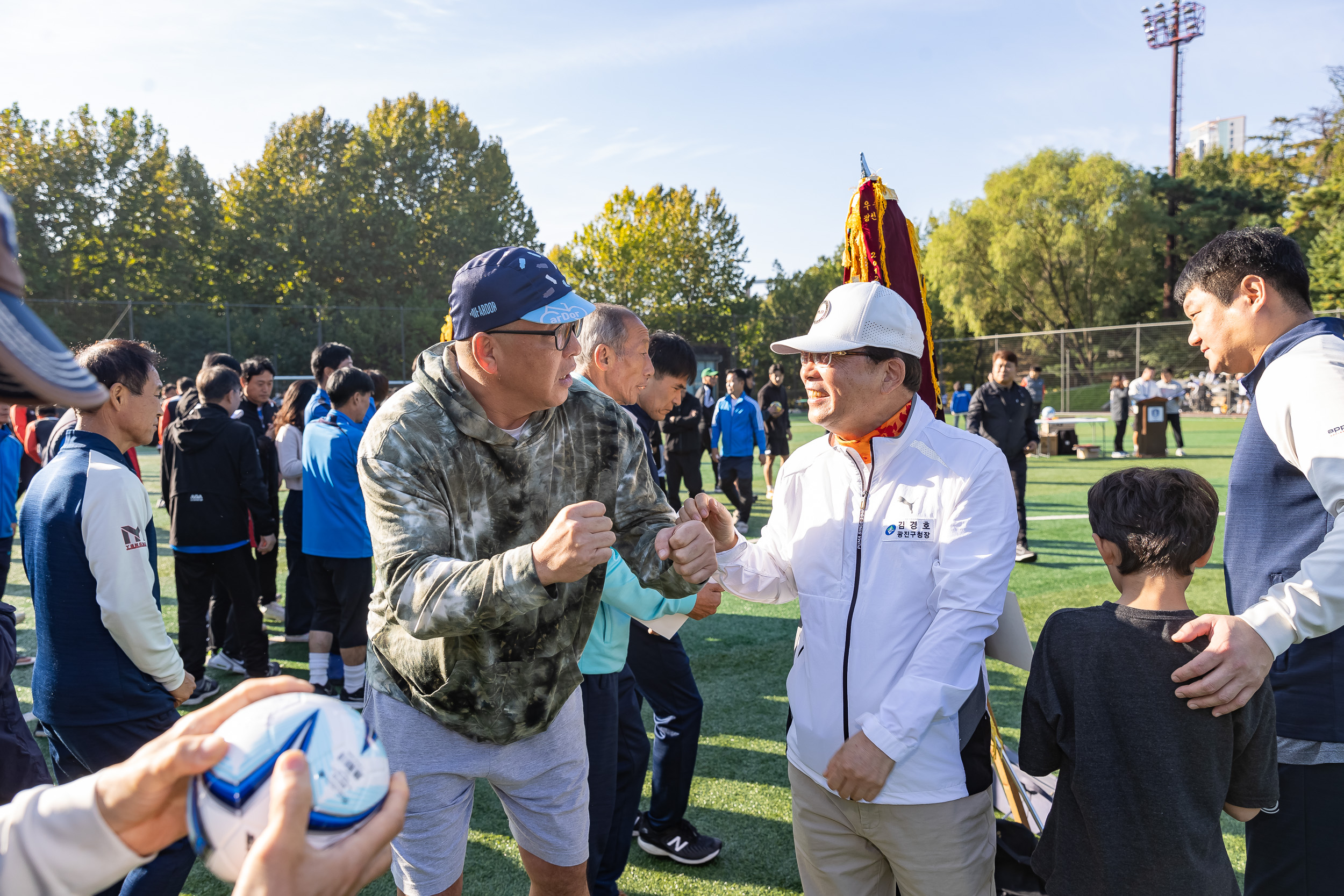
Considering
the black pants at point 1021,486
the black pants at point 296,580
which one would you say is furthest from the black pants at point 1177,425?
the black pants at point 296,580

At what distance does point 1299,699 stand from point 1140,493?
2.65ft

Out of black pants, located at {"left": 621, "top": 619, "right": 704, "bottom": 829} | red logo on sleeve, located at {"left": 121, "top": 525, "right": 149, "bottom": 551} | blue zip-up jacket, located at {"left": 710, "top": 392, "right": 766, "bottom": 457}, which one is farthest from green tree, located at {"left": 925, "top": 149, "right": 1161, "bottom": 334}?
red logo on sleeve, located at {"left": 121, "top": 525, "right": 149, "bottom": 551}

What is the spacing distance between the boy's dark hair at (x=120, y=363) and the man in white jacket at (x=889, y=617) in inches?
95.8

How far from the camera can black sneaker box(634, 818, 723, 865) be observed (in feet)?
11.8

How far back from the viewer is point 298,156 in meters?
47.8

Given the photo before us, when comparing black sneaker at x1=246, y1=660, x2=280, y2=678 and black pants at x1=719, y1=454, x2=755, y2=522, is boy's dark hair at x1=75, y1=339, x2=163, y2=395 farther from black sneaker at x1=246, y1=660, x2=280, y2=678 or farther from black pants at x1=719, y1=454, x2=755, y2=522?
black pants at x1=719, y1=454, x2=755, y2=522

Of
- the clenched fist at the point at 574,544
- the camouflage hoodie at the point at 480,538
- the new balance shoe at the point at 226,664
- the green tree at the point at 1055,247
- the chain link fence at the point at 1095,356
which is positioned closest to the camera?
the clenched fist at the point at 574,544

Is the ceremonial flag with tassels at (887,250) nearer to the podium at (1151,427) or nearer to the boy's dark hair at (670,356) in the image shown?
the boy's dark hair at (670,356)

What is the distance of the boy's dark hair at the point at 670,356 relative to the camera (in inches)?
169

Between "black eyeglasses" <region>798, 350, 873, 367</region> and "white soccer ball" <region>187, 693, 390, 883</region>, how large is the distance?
1624mm

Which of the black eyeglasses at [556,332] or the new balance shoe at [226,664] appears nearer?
the black eyeglasses at [556,332]

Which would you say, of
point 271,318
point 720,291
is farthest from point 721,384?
point 271,318

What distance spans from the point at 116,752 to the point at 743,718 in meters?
3.41

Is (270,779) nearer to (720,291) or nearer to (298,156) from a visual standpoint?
(720,291)
